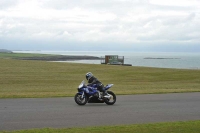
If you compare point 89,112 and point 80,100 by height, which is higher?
point 80,100

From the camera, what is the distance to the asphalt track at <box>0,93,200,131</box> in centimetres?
1036

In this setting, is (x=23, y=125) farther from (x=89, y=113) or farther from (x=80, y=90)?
(x=80, y=90)

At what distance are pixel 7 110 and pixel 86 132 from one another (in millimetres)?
4721

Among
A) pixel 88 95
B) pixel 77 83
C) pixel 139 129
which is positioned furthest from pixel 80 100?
pixel 77 83

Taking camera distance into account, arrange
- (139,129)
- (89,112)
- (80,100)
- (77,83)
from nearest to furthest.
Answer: (139,129) < (89,112) < (80,100) < (77,83)

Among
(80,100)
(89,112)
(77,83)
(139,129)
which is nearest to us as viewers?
(139,129)

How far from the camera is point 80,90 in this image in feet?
47.0

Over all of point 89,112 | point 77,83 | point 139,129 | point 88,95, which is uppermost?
point 88,95

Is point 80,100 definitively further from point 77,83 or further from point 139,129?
point 77,83

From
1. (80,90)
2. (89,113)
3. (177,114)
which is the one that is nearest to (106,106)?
(80,90)

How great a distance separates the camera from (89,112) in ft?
40.8

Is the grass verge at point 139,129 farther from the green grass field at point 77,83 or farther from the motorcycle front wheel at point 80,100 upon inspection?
the green grass field at point 77,83

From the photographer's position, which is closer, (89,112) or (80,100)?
(89,112)

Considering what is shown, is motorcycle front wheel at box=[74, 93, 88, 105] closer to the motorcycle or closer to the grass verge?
the motorcycle
